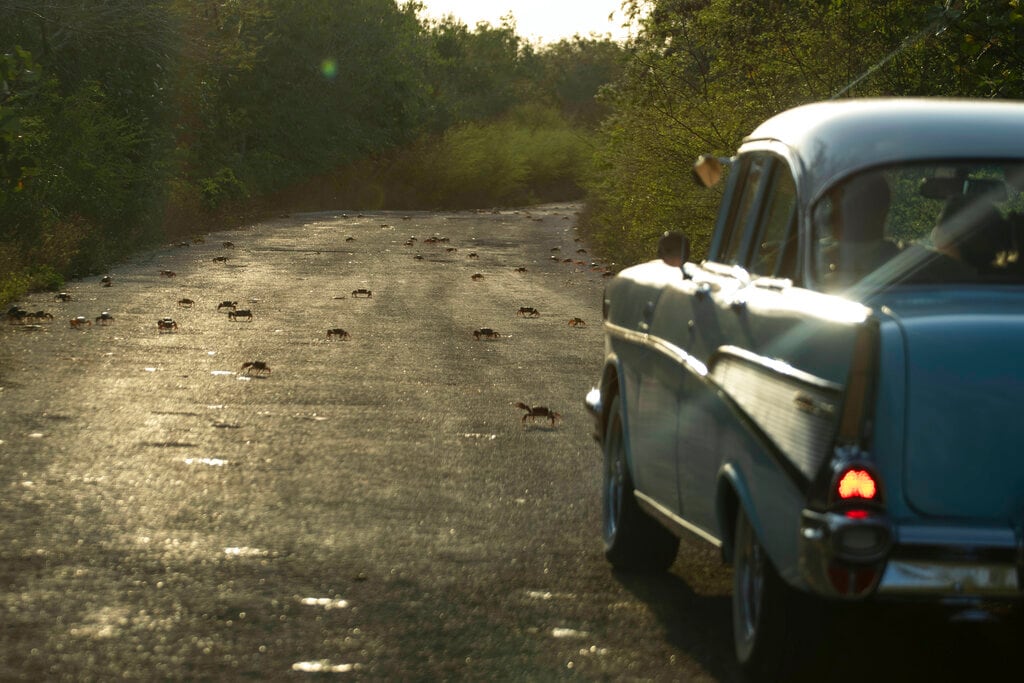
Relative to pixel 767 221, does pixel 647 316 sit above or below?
below

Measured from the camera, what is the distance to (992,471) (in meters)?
4.57

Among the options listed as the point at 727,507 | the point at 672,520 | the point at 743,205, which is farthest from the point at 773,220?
the point at 727,507

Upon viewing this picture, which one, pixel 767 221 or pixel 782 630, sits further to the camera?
pixel 767 221

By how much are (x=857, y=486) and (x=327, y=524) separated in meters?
3.92

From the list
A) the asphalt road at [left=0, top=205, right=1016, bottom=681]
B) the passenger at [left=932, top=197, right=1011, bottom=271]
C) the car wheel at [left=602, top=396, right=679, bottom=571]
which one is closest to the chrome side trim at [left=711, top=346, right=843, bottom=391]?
the passenger at [left=932, top=197, right=1011, bottom=271]

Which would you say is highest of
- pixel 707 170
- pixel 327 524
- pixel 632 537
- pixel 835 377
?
pixel 707 170

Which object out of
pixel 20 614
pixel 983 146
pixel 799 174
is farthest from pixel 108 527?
pixel 983 146

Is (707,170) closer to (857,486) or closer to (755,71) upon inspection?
(857,486)

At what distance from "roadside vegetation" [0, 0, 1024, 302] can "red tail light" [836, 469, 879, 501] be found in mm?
11353

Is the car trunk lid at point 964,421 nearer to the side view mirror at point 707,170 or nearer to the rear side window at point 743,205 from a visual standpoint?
the rear side window at point 743,205

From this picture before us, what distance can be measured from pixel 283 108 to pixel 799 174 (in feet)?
182

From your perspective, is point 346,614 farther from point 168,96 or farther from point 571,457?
point 168,96

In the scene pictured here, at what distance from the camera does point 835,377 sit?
14.9 feet

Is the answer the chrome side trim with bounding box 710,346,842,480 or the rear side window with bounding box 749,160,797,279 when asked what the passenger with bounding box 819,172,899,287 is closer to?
the rear side window with bounding box 749,160,797,279
